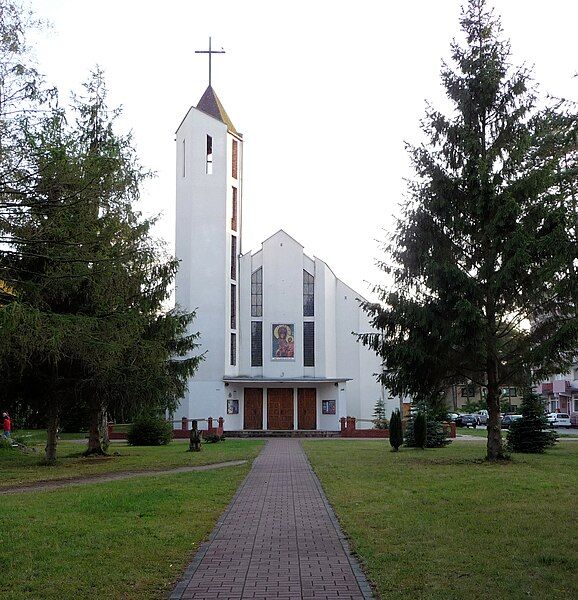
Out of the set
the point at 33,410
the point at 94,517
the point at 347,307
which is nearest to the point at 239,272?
the point at 347,307

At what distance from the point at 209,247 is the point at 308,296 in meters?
8.13

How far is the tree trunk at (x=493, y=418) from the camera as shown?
2153 cm

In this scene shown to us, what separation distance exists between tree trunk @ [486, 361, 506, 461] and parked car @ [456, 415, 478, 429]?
47.0 m

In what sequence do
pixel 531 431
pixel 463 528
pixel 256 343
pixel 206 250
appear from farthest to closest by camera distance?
pixel 256 343 → pixel 206 250 → pixel 531 431 → pixel 463 528

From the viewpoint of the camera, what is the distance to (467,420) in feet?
226

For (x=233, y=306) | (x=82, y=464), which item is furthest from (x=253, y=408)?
(x=82, y=464)

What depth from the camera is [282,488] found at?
1567 cm

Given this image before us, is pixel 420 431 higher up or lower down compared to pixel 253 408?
lower down

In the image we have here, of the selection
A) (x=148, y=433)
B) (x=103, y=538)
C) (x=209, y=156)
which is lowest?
(x=103, y=538)

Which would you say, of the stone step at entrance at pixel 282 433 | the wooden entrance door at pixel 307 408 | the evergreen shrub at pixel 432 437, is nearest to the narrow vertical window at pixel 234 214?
the wooden entrance door at pixel 307 408

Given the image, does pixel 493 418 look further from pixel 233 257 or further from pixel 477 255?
pixel 233 257

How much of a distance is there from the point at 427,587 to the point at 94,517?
5952mm

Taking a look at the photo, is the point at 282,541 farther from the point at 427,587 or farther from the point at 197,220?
the point at 197,220

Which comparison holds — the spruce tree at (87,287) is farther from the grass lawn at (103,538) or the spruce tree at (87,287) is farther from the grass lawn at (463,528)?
the grass lawn at (463,528)
